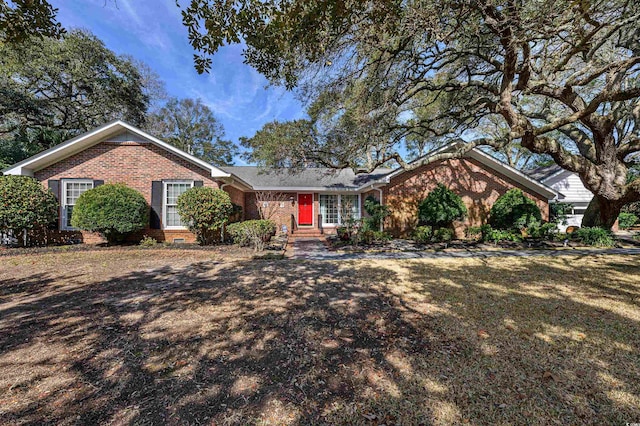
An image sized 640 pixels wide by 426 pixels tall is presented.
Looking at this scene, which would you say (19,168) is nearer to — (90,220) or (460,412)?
(90,220)

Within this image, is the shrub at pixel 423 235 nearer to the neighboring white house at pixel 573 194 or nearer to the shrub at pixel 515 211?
the shrub at pixel 515 211

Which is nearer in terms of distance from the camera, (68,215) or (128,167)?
(68,215)

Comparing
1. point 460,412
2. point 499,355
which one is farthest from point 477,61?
point 460,412

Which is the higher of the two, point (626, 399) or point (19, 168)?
point (19, 168)

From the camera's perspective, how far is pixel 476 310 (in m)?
Answer: 4.08

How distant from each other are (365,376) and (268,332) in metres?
1.41

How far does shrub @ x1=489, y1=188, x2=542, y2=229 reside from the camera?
11555mm

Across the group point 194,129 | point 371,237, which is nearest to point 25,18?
point 371,237

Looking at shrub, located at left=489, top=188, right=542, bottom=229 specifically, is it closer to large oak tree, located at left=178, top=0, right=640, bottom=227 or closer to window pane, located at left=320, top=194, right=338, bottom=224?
large oak tree, located at left=178, top=0, right=640, bottom=227

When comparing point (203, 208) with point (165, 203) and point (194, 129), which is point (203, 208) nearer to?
point (165, 203)

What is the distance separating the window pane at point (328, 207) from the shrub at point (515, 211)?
26.6 ft

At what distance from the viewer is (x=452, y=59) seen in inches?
300

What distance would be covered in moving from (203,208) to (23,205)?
18.8ft

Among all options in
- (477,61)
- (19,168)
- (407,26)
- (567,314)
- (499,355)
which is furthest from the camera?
(19,168)
